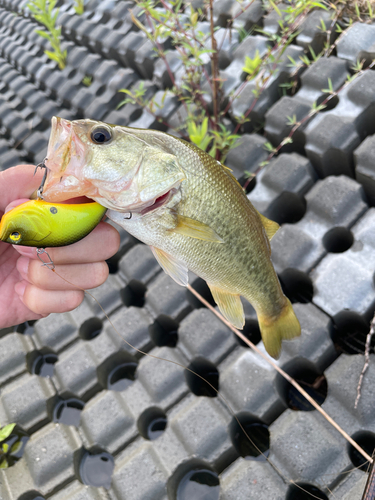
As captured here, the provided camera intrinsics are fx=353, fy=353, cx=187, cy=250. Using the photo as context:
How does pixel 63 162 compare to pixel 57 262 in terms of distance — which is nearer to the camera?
pixel 63 162

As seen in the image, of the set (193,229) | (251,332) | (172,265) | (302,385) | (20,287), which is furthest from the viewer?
(251,332)

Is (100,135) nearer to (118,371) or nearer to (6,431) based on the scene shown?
(118,371)

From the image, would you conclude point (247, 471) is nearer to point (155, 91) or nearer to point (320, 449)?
point (320, 449)

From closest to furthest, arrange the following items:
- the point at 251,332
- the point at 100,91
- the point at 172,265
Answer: the point at 172,265, the point at 251,332, the point at 100,91

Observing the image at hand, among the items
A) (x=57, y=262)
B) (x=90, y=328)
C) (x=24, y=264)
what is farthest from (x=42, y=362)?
(x=57, y=262)

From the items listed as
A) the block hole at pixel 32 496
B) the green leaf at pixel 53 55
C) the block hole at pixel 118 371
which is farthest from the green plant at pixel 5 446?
the green leaf at pixel 53 55
